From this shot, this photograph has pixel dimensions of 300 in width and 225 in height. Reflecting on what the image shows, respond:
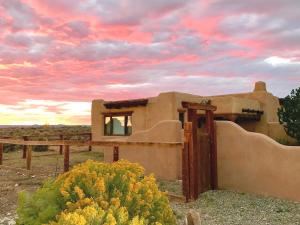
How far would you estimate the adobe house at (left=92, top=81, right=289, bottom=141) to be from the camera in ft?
64.2

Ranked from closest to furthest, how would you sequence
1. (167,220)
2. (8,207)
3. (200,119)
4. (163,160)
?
(167,220)
(8,207)
(163,160)
(200,119)

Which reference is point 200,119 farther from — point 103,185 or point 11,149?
point 11,149

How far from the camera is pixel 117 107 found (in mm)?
22594

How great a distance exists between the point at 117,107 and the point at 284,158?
1447 cm

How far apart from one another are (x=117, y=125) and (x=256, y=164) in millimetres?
14207

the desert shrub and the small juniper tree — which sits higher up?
the small juniper tree

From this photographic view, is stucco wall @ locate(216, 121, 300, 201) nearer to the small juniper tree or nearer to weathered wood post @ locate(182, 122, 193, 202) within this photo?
weathered wood post @ locate(182, 122, 193, 202)

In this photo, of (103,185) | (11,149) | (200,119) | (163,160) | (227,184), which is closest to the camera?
(103,185)

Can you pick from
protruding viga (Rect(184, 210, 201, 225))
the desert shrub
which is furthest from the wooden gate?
protruding viga (Rect(184, 210, 201, 225))

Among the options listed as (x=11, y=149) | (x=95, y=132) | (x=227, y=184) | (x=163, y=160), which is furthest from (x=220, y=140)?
(x=11, y=149)

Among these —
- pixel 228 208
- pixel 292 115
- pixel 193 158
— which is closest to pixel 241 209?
pixel 228 208

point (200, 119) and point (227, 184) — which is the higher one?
point (200, 119)

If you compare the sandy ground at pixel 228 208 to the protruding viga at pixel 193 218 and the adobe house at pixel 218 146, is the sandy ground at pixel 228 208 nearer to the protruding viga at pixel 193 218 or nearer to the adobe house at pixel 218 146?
the adobe house at pixel 218 146

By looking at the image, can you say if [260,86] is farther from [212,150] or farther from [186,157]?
[186,157]
